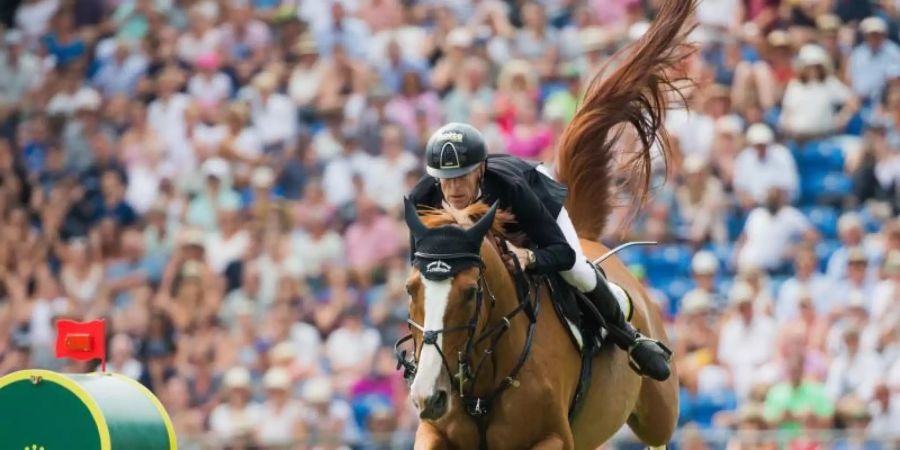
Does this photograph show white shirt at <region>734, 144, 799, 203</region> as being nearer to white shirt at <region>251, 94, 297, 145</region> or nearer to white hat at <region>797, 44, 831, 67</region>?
white hat at <region>797, 44, 831, 67</region>

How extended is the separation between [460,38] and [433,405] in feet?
33.6

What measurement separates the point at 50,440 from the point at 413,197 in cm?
195

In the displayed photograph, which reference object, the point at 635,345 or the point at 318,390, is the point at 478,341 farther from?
the point at 318,390

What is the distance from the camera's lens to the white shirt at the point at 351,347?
14.7m

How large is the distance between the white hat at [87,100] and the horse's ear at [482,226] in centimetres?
1127

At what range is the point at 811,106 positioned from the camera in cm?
1559

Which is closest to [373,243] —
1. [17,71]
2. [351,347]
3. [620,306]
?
[351,347]

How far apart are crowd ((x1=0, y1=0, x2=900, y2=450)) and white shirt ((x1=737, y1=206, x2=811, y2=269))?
2 cm

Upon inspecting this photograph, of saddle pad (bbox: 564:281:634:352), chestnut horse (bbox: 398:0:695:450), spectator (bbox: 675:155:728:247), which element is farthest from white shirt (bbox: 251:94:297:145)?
saddle pad (bbox: 564:281:634:352)

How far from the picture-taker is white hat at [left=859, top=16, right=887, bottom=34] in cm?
1578

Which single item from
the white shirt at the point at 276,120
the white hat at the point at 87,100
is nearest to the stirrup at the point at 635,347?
the white shirt at the point at 276,120

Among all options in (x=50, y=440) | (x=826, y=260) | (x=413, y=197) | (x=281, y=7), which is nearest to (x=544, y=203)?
(x=413, y=197)

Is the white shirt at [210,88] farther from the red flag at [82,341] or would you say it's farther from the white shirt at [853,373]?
the red flag at [82,341]

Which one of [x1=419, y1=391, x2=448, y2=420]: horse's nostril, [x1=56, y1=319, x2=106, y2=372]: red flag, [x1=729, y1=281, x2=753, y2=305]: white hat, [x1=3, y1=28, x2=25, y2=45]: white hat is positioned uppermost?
[x1=3, y1=28, x2=25, y2=45]: white hat
